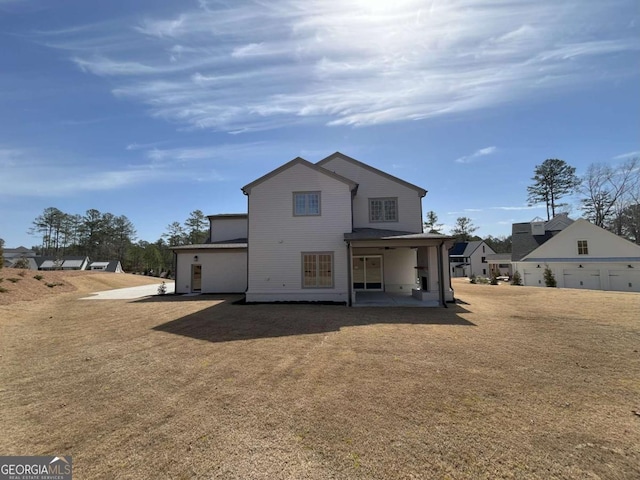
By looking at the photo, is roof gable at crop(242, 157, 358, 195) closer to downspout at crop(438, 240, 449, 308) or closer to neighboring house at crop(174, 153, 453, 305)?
neighboring house at crop(174, 153, 453, 305)

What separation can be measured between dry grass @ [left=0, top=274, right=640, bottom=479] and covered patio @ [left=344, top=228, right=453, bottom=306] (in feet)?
15.3

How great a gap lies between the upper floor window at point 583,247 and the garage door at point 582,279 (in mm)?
1757

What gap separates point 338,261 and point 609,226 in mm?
42685

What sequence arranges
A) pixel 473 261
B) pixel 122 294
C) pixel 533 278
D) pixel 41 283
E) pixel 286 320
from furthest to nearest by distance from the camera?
pixel 473 261, pixel 533 278, pixel 41 283, pixel 122 294, pixel 286 320

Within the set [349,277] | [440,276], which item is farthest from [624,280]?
[349,277]

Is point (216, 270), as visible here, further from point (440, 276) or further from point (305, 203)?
point (440, 276)

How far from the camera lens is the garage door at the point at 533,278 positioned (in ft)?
89.3

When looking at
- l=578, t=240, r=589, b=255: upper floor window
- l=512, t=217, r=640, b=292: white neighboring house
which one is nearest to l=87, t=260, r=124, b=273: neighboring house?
l=512, t=217, r=640, b=292: white neighboring house

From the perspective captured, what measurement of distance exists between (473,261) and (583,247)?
21.6m

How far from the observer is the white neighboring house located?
77.3 feet

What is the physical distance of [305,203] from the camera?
14.3m

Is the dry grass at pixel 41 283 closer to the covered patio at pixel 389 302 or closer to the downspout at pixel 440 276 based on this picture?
the covered patio at pixel 389 302

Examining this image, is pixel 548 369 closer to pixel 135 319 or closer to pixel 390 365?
pixel 390 365

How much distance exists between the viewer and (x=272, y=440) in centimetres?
327
